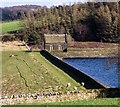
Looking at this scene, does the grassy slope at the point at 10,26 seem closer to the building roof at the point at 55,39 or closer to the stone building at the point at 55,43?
the building roof at the point at 55,39

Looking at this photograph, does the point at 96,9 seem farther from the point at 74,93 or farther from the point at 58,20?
the point at 74,93

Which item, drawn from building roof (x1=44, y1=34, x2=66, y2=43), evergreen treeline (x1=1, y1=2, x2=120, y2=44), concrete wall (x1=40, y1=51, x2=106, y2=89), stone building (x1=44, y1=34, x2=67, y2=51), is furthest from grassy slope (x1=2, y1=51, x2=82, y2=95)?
evergreen treeline (x1=1, y1=2, x2=120, y2=44)

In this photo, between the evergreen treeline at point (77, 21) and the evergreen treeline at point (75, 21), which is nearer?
the evergreen treeline at point (75, 21)

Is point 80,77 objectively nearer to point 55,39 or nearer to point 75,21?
point 55,39

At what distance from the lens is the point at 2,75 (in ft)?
105

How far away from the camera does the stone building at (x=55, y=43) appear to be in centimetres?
6169

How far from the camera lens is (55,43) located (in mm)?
62438

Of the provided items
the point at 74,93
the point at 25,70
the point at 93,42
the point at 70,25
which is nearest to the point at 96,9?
the point at 70,25

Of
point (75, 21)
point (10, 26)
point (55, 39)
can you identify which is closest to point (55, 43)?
point (55, 39)

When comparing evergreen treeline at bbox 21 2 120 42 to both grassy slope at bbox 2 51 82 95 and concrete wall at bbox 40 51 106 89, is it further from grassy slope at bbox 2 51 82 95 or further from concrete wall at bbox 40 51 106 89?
grassy slope at bbox 2 51 82 95

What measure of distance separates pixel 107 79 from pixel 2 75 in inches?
361

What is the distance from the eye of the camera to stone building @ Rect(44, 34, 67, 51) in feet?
202

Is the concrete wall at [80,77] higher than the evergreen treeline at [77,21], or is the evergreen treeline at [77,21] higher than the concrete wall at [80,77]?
the evergreen treeline at [77,21]

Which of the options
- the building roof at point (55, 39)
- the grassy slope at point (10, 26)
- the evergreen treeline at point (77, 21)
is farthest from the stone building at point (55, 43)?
the grassy slope at point (10, 26)
